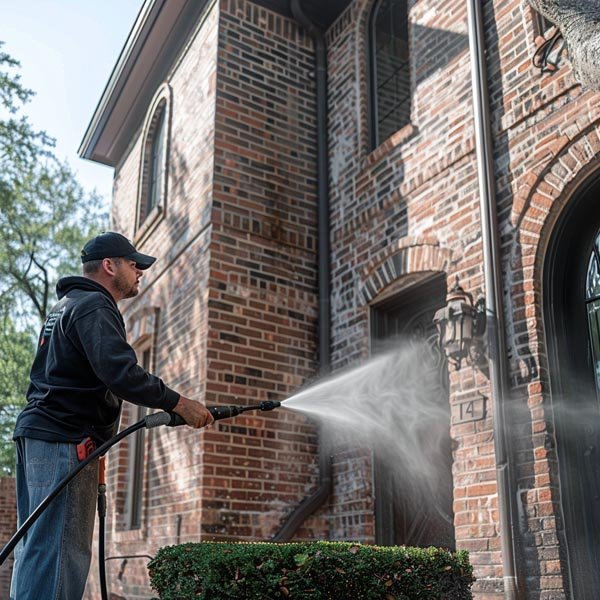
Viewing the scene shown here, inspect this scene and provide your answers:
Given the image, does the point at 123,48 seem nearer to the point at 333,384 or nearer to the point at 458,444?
the point at 333,384

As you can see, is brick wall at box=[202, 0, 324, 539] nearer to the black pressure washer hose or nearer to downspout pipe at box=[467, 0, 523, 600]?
downspout pipe at box=[467, 0, 523, 600]

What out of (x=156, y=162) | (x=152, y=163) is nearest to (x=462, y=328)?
(x=156, y=162)

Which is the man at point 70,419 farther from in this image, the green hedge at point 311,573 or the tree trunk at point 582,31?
the tree trunk at point 582,31

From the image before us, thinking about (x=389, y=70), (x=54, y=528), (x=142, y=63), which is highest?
(x=142, y=63)

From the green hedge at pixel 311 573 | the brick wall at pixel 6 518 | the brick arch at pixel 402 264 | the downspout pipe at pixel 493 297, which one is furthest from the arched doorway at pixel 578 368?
the brick wall at pixel 6 518

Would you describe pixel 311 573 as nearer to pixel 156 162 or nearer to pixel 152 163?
pixel 156 162

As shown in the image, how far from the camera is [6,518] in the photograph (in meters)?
12.1

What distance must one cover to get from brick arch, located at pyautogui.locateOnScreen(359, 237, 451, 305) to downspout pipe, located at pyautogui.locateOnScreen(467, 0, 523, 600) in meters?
0.57

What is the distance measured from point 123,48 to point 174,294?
150 inches

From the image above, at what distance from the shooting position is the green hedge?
383 centimetres

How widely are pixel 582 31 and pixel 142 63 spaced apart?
22.9ft

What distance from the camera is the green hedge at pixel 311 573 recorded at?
3.83 metres

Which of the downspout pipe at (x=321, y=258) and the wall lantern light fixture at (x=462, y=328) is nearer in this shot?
the wall lantern light fixture at (x=462, y=328)

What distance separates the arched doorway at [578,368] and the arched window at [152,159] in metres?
5.68
